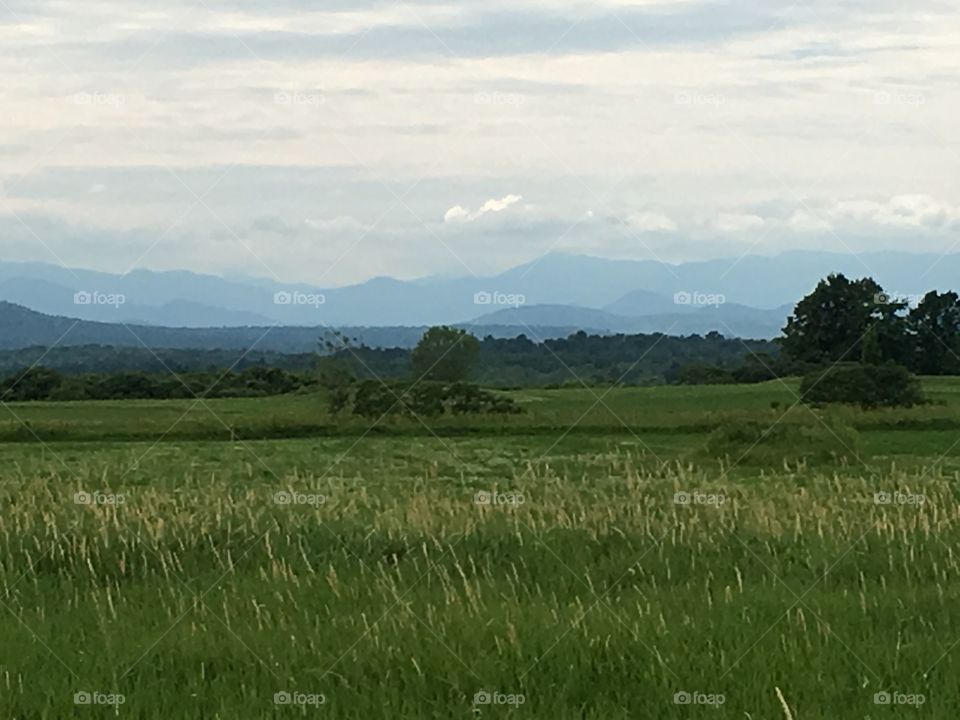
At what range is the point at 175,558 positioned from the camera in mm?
11000

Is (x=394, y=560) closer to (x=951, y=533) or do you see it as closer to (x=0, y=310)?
(x=951, y=533)

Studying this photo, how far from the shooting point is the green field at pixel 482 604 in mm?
7227

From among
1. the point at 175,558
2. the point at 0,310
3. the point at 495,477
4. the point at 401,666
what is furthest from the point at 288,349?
the point at 0,310

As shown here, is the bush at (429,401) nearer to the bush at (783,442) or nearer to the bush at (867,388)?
the bush at (867,388)

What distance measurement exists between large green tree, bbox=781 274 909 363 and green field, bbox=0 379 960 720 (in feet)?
160

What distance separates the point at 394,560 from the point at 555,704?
3842 mm
